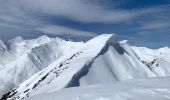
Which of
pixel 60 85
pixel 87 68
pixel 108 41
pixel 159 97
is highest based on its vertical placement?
pixel 108 41

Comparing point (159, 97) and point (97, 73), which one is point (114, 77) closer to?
point (97, 73)

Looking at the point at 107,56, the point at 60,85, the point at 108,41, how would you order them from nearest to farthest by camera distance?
the point at 60,85 → the point at 107,56 → the point at 108,41

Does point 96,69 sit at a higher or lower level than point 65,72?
lower

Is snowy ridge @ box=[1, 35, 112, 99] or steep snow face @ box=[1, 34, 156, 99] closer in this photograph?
snowy ridge @ box=[1, 35, 112, 99]

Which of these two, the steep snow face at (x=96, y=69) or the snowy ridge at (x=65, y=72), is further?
the steep snow face at (x=96, y=69)

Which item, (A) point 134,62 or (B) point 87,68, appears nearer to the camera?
(B) point 87,68

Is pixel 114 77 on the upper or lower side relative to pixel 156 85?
upper

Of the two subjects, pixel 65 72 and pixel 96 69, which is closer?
pixel 96 69

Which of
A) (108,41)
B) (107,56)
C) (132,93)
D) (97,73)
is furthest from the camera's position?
(108,41)

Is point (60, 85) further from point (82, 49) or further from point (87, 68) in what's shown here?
point (82, 49)

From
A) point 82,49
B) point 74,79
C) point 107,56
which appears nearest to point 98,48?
point 107,56
